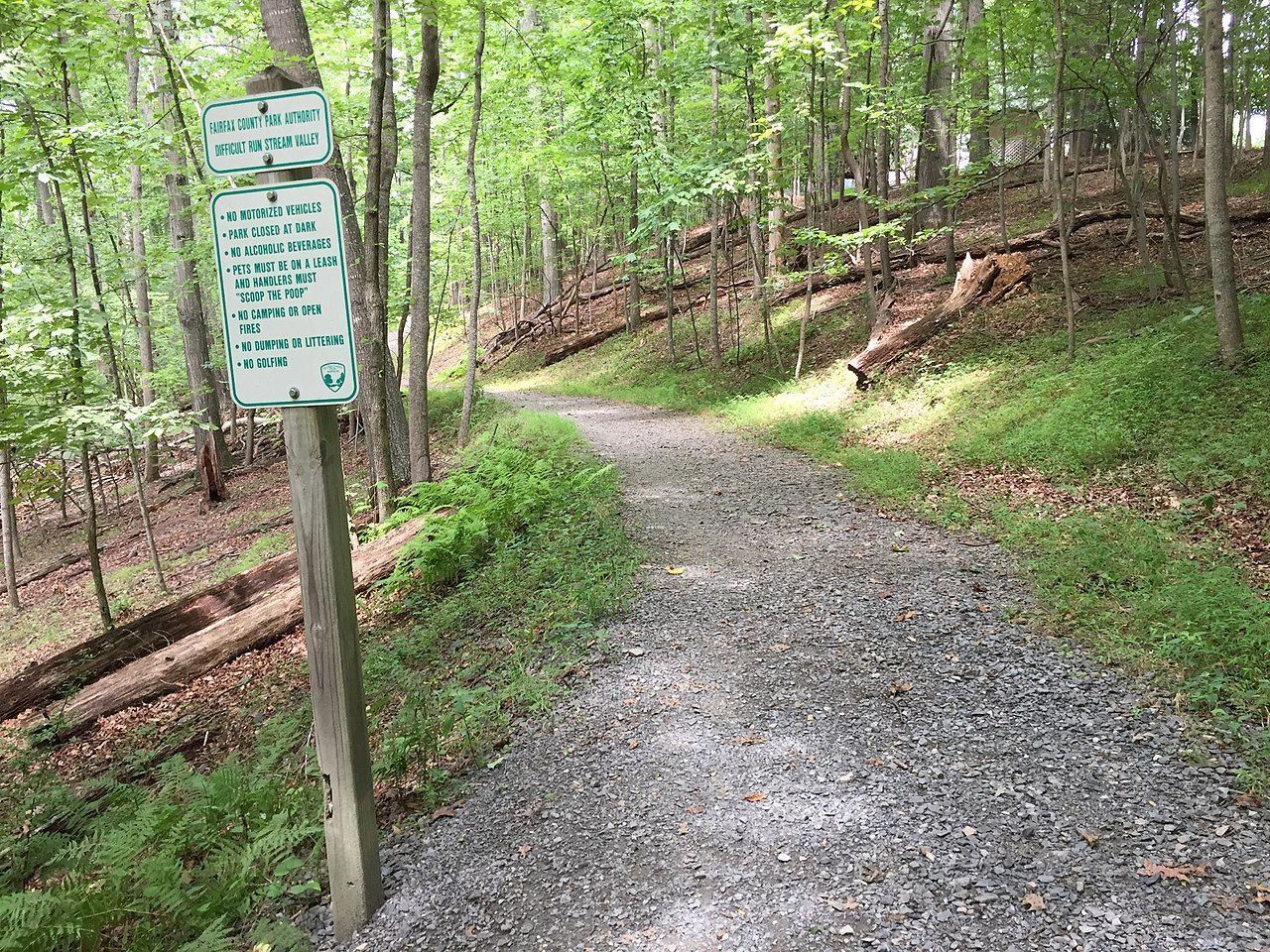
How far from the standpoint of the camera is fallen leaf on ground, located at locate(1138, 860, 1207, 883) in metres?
2.82

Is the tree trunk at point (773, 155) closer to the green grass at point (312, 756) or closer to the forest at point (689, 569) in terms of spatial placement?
the forest at point (689, 569)

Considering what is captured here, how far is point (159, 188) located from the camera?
1723cm

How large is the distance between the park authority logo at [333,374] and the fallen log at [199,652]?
4.70 m

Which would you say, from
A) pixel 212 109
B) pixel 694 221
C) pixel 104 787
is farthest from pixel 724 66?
pixel 694 221

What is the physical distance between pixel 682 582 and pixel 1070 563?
9.87 feet

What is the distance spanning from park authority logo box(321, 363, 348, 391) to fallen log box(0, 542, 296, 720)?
650 centimetres

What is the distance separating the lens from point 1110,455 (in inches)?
294

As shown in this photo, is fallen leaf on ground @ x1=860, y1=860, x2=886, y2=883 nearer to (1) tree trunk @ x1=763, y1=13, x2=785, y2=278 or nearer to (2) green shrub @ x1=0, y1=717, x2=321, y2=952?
(2) green shrub @ x1=0, y1=717, x2=321, y2=952

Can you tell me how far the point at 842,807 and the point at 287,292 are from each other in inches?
126

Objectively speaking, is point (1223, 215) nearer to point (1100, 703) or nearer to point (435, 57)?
point (1100, 703)

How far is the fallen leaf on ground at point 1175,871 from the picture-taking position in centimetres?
282

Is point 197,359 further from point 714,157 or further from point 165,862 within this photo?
point 165,862

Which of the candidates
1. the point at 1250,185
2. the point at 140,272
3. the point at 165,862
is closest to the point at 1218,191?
the point at 165,862

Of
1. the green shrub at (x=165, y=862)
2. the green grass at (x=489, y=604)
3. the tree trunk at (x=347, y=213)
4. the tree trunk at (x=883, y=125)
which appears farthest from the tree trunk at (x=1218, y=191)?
the green shrub at (x=165, y=862)
